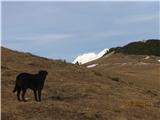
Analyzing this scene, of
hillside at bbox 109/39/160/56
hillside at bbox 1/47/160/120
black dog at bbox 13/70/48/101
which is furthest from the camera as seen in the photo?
hillside at bbox 109/39/160/56

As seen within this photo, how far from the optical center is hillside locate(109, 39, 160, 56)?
9101 cm

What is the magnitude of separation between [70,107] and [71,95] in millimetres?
4970

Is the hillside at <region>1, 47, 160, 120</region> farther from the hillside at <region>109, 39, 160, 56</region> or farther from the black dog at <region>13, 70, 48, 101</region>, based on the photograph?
the hillside at <region>109, 39, 160, 56</region>

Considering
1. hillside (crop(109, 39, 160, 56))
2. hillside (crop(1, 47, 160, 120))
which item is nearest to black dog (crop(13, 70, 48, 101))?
hillside (crop(1, 47, 160, 120))

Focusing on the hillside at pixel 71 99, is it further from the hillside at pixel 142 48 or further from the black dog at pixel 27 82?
the hillside at pixel 142 48

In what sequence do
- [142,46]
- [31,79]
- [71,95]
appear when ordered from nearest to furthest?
[31,79] → [71,95] → [142,46]

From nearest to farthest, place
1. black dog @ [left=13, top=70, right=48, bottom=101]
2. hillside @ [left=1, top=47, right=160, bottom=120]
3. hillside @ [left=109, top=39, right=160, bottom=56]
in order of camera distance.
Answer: hillside @ [left=1, top=47, right=160, bottom=120], black dog @ [left=13, top=70, right=48, bottom=101], hillside @ [left=109, top=39, right=160, bottom=56]

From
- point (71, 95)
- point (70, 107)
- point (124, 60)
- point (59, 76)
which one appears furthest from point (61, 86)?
point (124, 60)

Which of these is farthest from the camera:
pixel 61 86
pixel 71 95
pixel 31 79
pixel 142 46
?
pixel 142 46

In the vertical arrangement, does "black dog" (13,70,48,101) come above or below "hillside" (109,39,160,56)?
below

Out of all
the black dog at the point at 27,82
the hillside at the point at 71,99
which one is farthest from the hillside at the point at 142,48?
the black dog at the point at 27,82

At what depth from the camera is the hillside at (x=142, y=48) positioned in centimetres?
9101

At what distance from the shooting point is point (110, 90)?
92.7ft

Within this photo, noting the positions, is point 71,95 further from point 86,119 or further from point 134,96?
point 86,119
